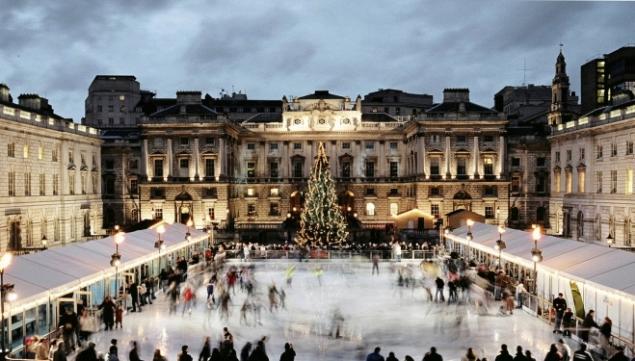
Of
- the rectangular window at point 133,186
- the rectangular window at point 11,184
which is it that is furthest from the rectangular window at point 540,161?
the rectangular window at point 11,184

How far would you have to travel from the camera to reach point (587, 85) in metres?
85.5

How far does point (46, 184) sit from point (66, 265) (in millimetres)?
28618

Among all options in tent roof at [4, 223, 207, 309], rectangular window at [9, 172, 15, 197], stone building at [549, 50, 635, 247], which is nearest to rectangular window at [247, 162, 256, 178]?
rectangular window at [9, 172, 15, 197]

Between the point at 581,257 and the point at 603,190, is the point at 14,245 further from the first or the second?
the point at 603,190

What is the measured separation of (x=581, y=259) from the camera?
2403 centimetres

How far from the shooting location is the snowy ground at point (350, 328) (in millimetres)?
19719

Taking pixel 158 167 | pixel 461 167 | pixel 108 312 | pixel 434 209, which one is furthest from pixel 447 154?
pixel 108 312

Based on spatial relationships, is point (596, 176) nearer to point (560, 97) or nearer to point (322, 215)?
point (560, 97)

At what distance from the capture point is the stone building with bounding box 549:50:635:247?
4619cm

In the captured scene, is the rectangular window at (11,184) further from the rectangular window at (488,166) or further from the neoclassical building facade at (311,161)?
the rectangular window at (488,166)

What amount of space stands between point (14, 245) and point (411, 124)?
41523 millimetres

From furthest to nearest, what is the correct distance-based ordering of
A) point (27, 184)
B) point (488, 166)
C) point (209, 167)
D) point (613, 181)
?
1. point (488, 166)
2. point (209, 167)
3. point (613, 181)
4. point (27, 184)

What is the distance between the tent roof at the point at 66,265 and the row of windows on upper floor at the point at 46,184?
49.1 ft

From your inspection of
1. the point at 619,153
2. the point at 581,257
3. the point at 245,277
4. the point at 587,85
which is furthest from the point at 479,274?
the point at 587,85
